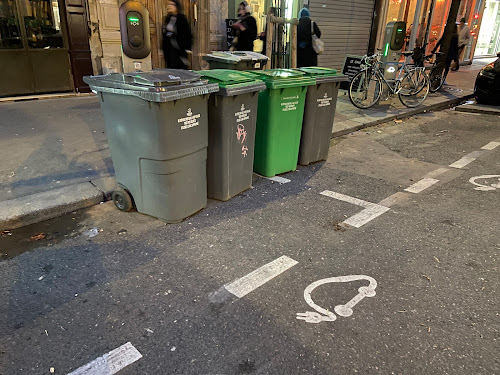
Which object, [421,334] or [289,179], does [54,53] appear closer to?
[289,179]

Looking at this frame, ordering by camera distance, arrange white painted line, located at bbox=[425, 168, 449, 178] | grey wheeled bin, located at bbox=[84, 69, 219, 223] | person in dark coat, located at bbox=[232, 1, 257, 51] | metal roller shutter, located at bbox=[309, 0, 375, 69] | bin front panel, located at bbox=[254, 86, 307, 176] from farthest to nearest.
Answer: metal roller shutter, located at bbox=[309, 0, 375, 69] < person in dark coat, located at bbox=[232, 1, 257, 51] < white painted line, located at bbox=[425, 168, 449, 178] < bin front panel, located at bbox=[254, 86, 307, 176] < grey wheeled bin, located at bbox=[84, 69, 219, 223]

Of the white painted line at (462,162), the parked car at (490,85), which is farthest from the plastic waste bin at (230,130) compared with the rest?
the parked car at (490,85)

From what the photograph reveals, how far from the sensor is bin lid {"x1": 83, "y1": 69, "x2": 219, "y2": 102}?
10.3 feet

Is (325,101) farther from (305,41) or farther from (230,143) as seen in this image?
(305,41)

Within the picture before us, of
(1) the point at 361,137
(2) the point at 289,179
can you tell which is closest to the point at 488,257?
(2) the point at 289,179

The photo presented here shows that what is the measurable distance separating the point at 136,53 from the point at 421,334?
7922 mm

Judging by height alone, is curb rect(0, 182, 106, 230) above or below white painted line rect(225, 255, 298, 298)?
above

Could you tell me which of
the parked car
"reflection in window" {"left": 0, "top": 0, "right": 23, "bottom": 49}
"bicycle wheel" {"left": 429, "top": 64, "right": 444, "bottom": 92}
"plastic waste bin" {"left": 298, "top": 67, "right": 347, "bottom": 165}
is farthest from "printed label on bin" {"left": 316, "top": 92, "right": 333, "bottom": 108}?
"bicycle wheel" {"left": 429, "top": 64, "right": 444, "bottom": 92}

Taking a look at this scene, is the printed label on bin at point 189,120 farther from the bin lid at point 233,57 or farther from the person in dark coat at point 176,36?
the person in dark coat at point 176,36

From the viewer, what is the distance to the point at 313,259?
3.22 meters

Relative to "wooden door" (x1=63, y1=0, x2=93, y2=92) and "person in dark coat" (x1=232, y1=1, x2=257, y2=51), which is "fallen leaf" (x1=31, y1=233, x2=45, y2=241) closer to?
"wooden door" (x1=63, y1=0, x2=93, y2=92)

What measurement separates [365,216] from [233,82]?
1.97 metres

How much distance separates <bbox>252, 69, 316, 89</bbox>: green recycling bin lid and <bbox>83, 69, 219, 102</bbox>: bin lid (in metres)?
1.02

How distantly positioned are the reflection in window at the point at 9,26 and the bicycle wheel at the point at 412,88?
8561 mm
